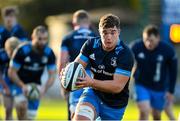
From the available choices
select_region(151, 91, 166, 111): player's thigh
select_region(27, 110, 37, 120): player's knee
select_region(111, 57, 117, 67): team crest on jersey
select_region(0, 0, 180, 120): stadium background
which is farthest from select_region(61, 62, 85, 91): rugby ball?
select_region(0, 0, 180, 120): stadium background

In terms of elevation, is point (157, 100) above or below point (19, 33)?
below

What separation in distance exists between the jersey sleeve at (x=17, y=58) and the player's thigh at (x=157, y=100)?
3.06 meters

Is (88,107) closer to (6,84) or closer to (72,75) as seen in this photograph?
(72,75)

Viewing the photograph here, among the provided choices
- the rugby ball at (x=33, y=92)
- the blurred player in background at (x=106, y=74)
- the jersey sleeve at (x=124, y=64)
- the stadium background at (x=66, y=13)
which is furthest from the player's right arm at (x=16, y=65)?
the stadium background at (x=66, y=13)

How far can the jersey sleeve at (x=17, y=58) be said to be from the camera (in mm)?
15273

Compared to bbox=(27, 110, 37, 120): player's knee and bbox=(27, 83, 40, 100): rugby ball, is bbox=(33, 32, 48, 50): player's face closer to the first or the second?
bbox=(27, 83, 40, 100): rugby ball

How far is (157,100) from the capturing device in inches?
658

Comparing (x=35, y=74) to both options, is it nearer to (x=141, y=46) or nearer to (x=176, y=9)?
(x=141, y=46)

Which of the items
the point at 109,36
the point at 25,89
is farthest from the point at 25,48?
the point at 109,36

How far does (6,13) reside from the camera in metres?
16.6

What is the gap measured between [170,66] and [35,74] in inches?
112

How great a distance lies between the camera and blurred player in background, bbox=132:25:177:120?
16.3 m

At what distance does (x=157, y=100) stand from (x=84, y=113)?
587 cm

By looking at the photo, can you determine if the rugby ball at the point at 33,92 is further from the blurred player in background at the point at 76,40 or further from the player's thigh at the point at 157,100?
the player's thigh at the point at 157,100
